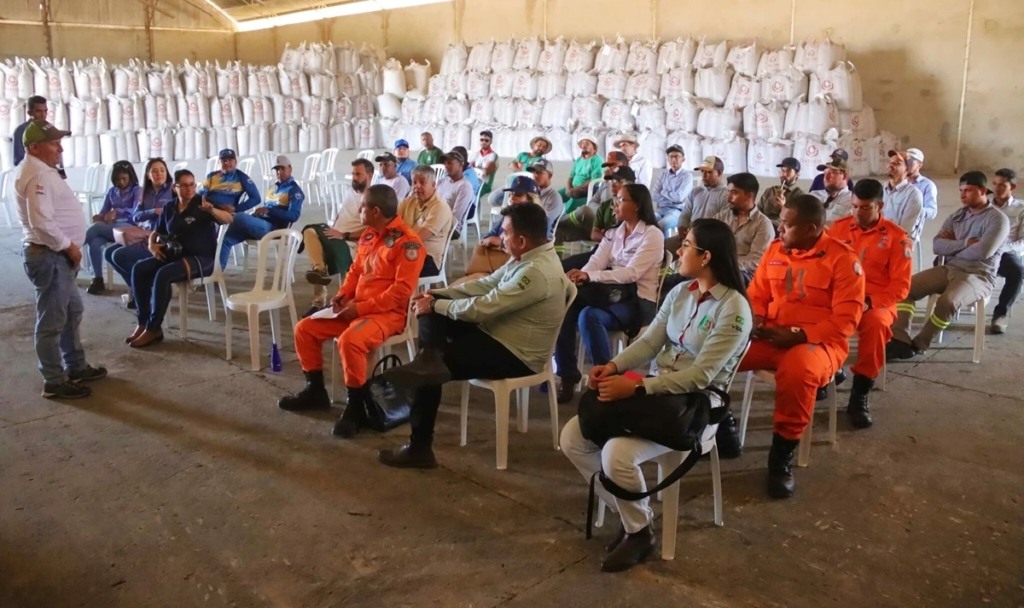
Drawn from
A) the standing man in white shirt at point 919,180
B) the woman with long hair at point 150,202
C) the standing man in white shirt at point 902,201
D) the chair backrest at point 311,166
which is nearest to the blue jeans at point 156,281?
the woman with long hair at point 150,202

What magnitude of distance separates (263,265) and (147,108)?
7119mm

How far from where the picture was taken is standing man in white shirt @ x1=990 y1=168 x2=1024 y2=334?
500cm

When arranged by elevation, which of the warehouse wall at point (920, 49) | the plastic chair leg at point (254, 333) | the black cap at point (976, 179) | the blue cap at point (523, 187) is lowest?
the plastic chair leg at point (254, 333)

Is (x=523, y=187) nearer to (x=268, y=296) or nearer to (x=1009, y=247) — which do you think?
(x=268, y=296)

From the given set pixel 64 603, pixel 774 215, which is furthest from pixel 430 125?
pixel 64 603

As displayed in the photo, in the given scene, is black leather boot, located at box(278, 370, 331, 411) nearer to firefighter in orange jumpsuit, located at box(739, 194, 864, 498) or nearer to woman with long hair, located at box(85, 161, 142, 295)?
firefighter in orange jumpsuit, located at box(739, 194, 864, 498)

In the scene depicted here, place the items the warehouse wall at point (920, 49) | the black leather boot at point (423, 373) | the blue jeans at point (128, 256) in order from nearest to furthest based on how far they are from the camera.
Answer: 1. the black leather boot at point (423, 373)
2. the blue jeans at point (128, 256)
3. the warehouse wall at point (920, 49)

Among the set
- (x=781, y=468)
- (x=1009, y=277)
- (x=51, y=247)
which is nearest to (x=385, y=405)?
(x=781, y=468)

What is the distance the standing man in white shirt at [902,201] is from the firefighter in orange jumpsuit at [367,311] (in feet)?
10.5

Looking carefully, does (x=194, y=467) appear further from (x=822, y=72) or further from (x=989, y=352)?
(x=822, y=72)

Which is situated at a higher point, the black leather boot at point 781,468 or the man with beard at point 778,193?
the man with beard at point 778,193

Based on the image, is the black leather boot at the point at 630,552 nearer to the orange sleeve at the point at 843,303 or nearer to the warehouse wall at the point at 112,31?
the orange sleeve at the point at 843,303

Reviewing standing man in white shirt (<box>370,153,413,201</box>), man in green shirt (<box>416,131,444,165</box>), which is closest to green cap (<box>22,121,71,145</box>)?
standing man in white shirt (<box>370,153,413,201</box>)

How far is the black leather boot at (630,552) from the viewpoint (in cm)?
254
